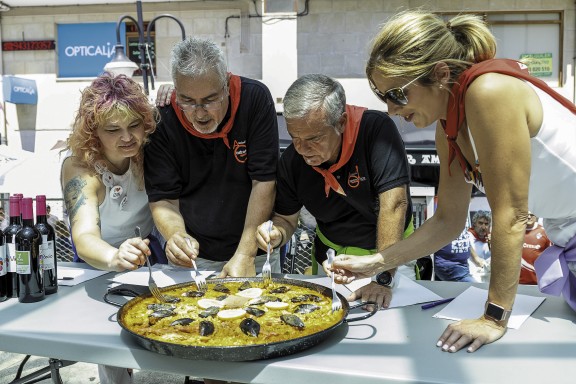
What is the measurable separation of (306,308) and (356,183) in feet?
2.53

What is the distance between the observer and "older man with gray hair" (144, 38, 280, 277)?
2.23m

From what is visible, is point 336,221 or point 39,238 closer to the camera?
point 39,238

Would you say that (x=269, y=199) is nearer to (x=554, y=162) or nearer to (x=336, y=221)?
(x=336, y=221)

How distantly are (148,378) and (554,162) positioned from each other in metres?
2.99

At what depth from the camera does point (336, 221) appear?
240 centimetres

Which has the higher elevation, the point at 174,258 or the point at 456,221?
the point at 456,221

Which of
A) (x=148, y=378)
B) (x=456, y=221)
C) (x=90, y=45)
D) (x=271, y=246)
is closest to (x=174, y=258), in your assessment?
(x=271, y=246)

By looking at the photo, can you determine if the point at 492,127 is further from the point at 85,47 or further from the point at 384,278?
the point at 85,47

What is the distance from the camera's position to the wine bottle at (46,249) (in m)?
1.92

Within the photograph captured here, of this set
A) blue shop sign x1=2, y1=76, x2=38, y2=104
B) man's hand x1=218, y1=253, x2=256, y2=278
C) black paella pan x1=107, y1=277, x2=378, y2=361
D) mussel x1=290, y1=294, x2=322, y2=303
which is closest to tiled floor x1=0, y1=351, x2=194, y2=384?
man's hand x1=218, y1=253, x2=256, y2=278

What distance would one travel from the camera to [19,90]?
10.1 meters

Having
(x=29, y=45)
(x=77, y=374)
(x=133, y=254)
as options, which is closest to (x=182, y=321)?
(x=133, y=254)

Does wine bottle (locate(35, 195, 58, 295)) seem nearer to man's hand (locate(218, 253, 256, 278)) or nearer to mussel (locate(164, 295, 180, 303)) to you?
mussel (locate(164, 295, 180, 303))

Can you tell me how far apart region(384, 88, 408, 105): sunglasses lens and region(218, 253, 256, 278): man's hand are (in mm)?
974
